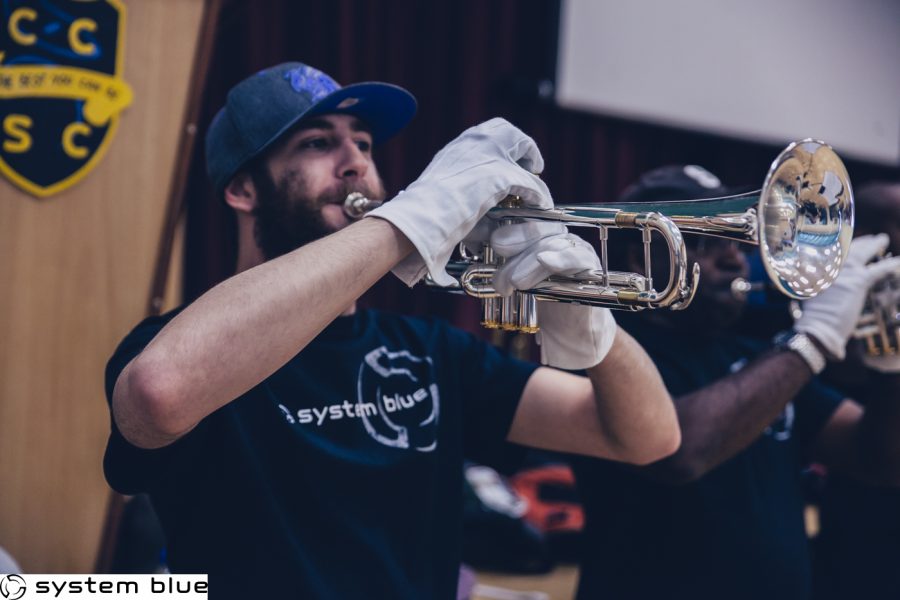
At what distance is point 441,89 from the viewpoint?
3594 millimetres

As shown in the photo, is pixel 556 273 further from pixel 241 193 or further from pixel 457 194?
pixel 241 193

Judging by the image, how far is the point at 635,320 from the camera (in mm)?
1877

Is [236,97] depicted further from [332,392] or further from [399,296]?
[399,296]

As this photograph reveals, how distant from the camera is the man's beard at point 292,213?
55.1 inches

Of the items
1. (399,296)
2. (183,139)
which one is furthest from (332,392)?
(399,296)

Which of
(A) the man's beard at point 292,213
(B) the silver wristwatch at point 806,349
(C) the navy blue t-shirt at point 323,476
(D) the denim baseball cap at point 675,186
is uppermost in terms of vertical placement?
(D) the denim baseball cap at point 675,186

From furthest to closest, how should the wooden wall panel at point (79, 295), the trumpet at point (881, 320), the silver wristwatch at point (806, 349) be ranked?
the trumpet at point (881, 320) → the silver wristwatch at point (806, 349) → the wooden wall panel at point (79, 295)

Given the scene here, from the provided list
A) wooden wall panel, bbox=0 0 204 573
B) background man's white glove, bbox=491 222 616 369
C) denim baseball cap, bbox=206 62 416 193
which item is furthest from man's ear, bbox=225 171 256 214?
background man's white glove, bbox=491 222 616 369

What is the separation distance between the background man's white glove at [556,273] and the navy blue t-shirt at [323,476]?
0.23 metres

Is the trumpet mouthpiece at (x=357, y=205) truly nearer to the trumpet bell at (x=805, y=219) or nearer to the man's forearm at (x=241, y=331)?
the man's forearm at (x=241, y=331)

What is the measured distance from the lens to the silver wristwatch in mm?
1804

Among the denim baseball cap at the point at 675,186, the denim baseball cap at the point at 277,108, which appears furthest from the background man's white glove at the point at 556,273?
the denim baseball cap at the point at 675,186

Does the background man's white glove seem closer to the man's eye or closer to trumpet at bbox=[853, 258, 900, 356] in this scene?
the man's eye

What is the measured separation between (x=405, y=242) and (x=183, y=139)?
0.87 metres
